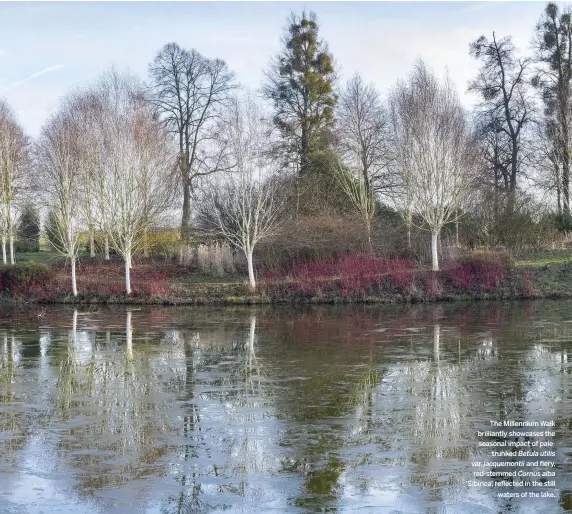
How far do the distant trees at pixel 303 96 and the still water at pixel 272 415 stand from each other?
2176 centimetres

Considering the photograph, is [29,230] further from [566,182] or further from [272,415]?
[272,415]

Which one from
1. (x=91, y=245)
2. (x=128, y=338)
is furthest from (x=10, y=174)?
(x=128, y=338)

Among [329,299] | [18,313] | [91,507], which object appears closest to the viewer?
[91,507]

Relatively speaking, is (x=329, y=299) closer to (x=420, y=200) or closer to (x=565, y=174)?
(x=420, y=200)

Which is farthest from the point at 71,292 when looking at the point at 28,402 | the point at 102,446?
the point at 102,446

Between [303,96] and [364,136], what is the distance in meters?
4.30

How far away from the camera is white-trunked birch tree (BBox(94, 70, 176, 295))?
Answer: 3566 centimetres

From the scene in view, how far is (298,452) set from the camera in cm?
950

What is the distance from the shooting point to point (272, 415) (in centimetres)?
1146

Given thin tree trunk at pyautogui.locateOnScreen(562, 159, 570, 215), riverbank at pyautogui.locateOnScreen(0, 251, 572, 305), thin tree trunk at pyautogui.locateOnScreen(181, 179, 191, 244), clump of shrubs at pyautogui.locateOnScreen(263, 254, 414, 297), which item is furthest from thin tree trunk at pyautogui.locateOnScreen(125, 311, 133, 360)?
thin tree trunk at pyautogui.locateOnScreen(562, 159, 570, 215)

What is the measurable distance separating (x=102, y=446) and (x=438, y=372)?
7338 mm

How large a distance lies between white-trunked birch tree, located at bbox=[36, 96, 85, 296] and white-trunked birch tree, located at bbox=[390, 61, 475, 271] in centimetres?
1625

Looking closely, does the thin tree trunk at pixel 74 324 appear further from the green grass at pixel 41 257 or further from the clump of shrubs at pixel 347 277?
the green grass at pixel 41 257

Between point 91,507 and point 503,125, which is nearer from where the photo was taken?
point 91,507
